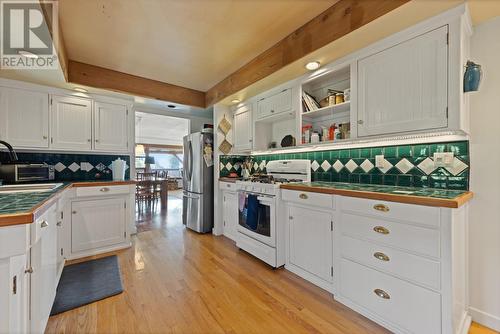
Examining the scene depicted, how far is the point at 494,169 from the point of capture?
148cm

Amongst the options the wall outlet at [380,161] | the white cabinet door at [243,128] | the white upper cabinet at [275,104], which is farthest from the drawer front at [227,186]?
the wall outlet at [380,161]

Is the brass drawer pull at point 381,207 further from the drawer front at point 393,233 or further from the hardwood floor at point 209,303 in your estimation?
the hardwood floor at point 209,303

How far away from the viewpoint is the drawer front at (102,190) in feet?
8.23

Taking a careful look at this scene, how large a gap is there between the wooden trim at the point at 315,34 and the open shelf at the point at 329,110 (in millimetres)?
570

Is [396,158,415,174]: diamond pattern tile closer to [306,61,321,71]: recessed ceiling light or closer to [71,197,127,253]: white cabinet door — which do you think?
[306,61,321,71]: recessed ceiling light

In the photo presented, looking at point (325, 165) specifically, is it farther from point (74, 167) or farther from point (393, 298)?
point (74, 167)

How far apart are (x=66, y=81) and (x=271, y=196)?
110 inches

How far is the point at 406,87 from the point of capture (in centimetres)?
158

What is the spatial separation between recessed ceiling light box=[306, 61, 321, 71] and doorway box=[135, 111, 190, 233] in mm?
3429

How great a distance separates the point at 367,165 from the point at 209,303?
1.95 meters

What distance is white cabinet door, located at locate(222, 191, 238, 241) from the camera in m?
3.05

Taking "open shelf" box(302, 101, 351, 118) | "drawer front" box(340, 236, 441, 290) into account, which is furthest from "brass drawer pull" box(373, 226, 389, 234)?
"open shelf" box(302, 101, 351, 118)

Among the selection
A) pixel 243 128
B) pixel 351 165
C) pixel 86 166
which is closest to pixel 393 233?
pixel 351 165

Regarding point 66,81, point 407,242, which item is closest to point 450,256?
point 407,242
